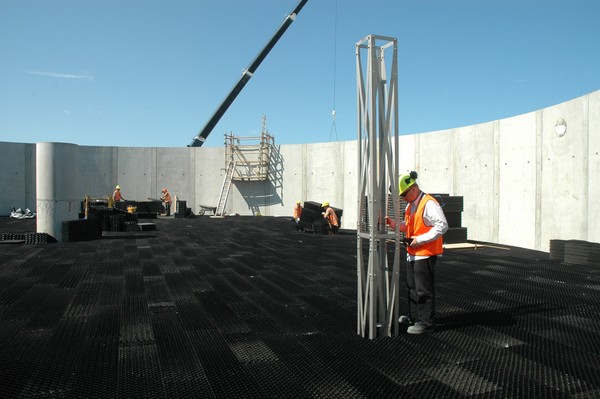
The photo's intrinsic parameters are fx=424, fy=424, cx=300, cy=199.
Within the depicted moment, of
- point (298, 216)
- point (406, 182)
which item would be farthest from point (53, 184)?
point (406, 182)

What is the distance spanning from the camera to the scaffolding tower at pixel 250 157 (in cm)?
2391

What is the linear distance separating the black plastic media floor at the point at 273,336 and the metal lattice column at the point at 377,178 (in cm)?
26

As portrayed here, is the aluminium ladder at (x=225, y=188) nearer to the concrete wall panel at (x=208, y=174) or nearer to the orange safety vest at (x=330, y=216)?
the concrete wall panel at (x=208, y=174)

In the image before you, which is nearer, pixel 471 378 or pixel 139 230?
pixel 471 378

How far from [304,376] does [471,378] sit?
125 centimetres

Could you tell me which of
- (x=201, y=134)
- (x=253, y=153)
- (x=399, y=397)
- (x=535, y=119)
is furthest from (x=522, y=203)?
(x=201, y=134)

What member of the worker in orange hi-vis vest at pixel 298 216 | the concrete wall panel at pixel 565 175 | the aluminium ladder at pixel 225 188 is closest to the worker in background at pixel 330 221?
the worker in orange hi-vis vest at pixel 298 216

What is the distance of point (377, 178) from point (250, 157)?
20.9m

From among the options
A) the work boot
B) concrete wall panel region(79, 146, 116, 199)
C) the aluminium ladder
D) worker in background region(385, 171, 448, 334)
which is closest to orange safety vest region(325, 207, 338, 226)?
the aluminium ladder

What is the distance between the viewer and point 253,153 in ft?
80.3

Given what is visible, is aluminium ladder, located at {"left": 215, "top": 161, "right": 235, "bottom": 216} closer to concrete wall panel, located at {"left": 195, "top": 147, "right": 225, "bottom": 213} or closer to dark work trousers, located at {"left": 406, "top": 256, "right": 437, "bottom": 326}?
concrete wall panel, located at {"left": 195, "top": 147, "right": 225, "bottom": 213}

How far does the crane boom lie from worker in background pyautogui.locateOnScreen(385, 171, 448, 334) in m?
31.3

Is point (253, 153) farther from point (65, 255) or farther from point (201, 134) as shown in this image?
point (65, 255)

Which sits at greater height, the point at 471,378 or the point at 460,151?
the point at 460,151
